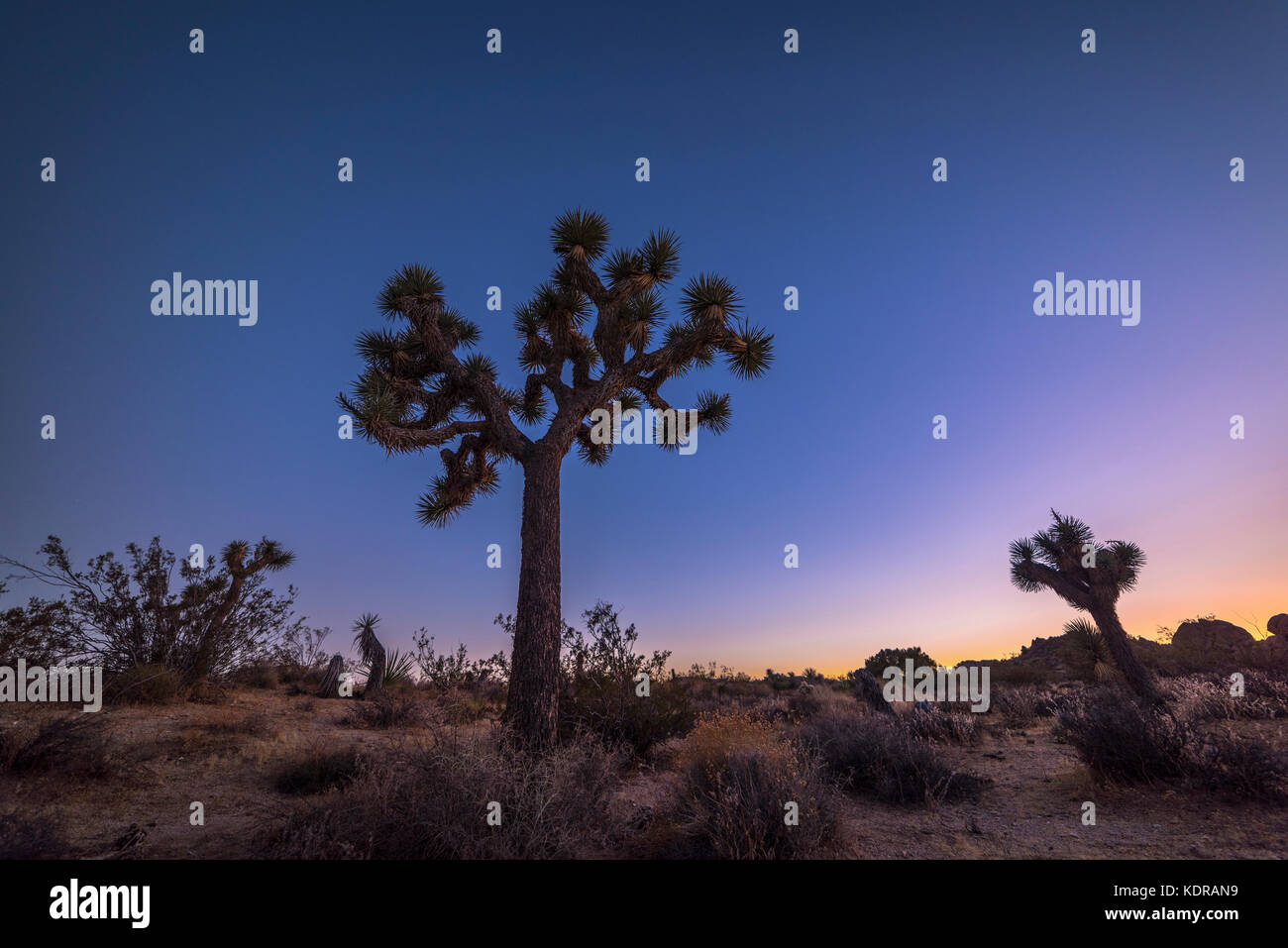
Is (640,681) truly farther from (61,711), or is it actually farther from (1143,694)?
(1143,694)

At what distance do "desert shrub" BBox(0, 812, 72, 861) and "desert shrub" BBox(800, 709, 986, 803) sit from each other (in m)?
A: 7.67

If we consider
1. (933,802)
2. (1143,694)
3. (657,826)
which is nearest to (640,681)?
(657,826)

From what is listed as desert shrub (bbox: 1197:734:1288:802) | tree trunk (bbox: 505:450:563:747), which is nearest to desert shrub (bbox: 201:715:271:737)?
tree trunk (bbox: 505:450:563:747)

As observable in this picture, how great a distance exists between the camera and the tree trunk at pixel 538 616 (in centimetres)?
721

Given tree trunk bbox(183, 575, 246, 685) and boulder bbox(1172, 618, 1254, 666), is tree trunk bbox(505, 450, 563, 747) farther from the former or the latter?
boulder bbox(1172, 618, 1254, 666)

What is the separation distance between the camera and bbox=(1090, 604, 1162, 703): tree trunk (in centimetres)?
1320

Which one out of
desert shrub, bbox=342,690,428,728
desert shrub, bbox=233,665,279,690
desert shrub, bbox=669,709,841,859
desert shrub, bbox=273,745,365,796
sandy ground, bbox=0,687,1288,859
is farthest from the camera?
desert shrub, bbox=233,665,279,690

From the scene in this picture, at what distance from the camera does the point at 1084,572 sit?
15.2 metres

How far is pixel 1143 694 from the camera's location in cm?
1302

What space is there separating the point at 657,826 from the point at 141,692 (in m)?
11.8

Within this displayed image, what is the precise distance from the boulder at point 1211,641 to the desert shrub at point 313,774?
1180 inches

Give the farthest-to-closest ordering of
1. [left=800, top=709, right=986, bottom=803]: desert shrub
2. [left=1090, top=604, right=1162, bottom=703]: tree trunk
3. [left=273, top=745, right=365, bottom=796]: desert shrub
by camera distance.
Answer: [left=1090, top=604, right=1162, bottom=703]: tree trunk
[left=800, top=709, right=986, bottom=803]: desert shrub
[left=273, top=745, right=365, bottom=796]: desert shrub

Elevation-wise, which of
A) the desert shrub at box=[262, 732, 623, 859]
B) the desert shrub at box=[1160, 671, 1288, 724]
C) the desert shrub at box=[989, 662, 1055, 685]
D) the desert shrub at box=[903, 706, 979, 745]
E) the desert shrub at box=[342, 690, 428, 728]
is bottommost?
the desert shrub at box=[989, 662, 1055, 685]

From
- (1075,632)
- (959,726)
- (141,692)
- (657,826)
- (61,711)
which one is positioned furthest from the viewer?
(1075,632)
